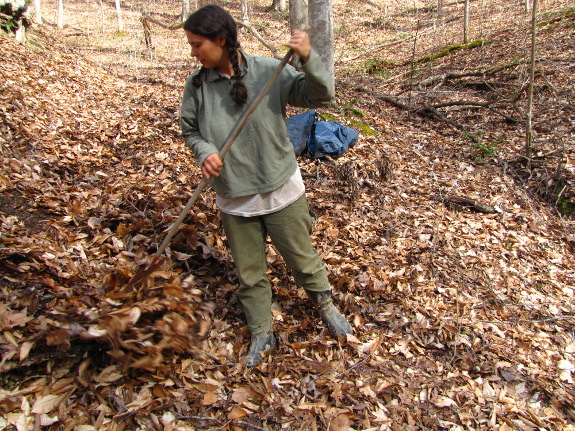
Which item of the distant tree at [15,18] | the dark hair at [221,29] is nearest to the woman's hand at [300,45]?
the dark hair at [221,29]

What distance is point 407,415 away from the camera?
2586mm

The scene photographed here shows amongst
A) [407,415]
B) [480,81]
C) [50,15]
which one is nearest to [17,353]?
[407,415]

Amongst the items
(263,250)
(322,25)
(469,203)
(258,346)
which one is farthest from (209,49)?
(322,25)

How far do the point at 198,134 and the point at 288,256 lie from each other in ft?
3.29

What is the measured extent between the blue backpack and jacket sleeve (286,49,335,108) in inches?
128

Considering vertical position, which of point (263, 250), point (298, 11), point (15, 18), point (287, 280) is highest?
point (15, 18)

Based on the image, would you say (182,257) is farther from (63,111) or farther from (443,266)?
(63,111)

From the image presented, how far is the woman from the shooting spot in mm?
2040

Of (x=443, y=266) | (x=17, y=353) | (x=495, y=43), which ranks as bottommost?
(x=443, y=266)

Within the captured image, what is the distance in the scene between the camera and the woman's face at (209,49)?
2.03 meters

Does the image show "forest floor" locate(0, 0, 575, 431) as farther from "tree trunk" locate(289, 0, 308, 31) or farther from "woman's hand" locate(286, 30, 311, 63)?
"tree trunk" locate(289, 0, 308, 31)

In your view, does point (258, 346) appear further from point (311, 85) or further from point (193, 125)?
point (311, 85)

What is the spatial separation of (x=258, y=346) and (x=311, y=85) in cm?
191

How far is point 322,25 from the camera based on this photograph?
254 inches
